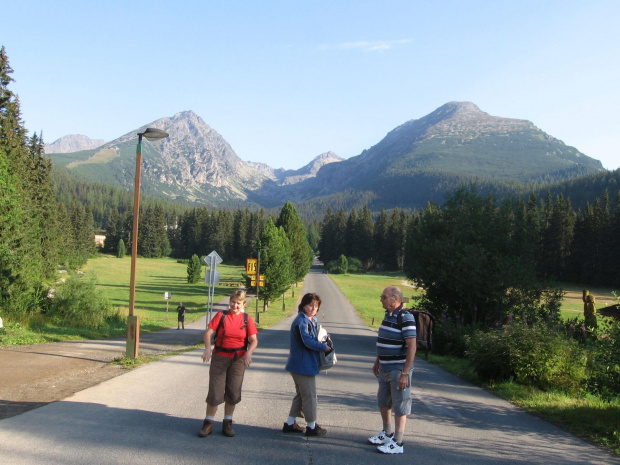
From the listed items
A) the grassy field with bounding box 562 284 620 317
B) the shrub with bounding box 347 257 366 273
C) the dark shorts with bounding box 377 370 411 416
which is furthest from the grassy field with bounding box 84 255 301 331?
the shrub with bounding box 347 257 366 273

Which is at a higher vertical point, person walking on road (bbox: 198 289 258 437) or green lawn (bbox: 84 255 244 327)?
person walking on road (bbox: 198 289 258 437)

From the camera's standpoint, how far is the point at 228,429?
5945 millimetres

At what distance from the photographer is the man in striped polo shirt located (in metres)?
5.59

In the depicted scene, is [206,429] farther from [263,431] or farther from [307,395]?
[307,395]

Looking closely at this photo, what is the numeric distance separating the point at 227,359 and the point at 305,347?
1.00 metres

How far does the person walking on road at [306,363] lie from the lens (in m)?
6.02

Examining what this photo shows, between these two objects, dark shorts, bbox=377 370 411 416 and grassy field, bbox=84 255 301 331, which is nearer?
dark shorts, bbox=377 370 411 416

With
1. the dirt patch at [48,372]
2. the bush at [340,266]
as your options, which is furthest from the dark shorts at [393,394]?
the bush at [340,266]

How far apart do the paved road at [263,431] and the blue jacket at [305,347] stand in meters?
0.85

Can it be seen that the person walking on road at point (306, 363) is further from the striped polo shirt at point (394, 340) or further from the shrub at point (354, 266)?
the shrub at point (354, 266)

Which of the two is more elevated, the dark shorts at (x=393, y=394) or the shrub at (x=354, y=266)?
the dark shorts at (x=393, y=394)

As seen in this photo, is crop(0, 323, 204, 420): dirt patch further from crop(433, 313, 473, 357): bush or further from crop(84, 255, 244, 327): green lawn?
crop(84, 255, 244, 327): green lawn

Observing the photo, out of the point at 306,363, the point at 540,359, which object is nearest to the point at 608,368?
the point at 540,359

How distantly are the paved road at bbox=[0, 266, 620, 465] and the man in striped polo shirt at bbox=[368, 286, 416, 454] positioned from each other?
0.71 feet
